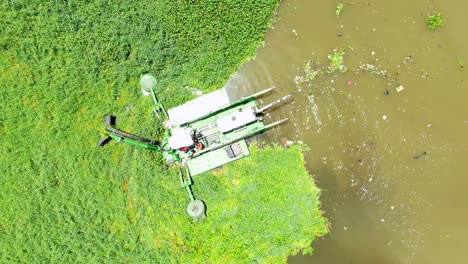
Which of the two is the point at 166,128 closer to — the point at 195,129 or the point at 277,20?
the point at 195,129

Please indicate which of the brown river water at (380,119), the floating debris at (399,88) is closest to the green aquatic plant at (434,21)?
the brown river water at (380,119)

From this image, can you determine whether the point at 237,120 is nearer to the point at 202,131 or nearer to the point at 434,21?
the point at 202,131

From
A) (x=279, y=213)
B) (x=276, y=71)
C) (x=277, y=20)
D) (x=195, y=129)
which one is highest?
(x=277, y=20)

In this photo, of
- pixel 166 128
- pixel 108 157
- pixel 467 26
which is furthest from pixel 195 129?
pixel 467 26

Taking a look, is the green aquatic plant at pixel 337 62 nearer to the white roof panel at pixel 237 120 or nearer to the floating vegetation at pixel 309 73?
the floating vegetation at pixel 309 73

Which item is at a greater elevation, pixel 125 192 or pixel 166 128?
pixel 166 128

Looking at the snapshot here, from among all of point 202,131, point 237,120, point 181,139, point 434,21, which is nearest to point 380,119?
point 434,21
